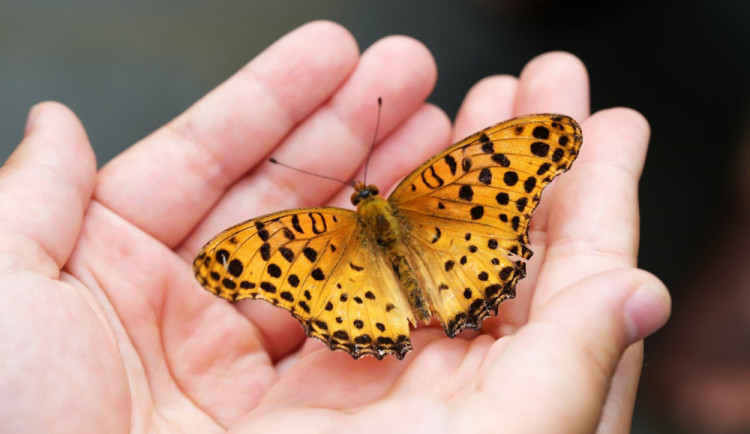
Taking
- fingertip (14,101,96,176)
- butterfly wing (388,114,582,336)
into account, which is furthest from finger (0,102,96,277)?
butterfly wing (388,114,582,336)

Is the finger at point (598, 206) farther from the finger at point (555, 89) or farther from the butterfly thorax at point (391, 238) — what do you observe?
the butterfly thorax at point (391, 238)

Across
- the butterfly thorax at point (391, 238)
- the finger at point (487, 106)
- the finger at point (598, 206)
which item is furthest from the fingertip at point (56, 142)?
the finger at point (598, 206)

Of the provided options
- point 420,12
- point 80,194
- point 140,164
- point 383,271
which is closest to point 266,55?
point 140,164

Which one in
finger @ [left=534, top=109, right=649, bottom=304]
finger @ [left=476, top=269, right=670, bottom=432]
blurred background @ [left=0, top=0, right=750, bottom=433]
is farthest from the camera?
blurred background @ [left=0, top=0, right=750, bottom=433]

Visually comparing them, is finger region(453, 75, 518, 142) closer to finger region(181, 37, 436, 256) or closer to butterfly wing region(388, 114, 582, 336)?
finger region(181, 37, 436, 256)

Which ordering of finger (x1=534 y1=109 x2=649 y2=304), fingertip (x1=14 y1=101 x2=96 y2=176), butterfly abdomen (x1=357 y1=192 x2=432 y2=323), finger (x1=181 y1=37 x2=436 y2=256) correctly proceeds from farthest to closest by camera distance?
finger (x1=181 y1=37 x2=436 y2=256)
fingertip (x1=14 y1=101 x2=96 y2=176)
butterfly abdomen (x1=357 y1=192 x2=432 y2=323)
finger (x1=534 y1=109 x2=649 y2=304)

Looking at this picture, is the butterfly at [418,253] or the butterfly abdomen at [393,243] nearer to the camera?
the butterfly at [418,253]
